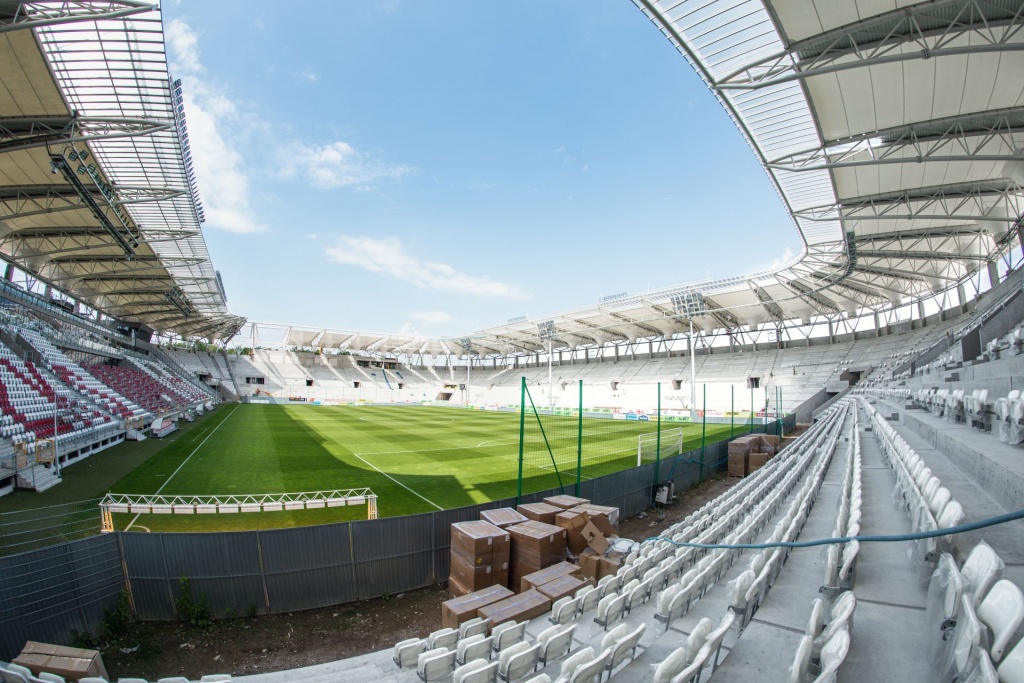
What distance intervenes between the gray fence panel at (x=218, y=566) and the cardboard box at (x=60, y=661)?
2441 millimetres

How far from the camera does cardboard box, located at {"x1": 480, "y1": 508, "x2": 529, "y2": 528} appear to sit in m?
7.96

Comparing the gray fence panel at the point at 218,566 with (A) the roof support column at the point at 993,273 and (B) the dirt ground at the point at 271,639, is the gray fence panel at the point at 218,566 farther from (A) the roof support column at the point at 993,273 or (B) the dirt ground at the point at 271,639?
(A) the roof support column at the point at 993,273

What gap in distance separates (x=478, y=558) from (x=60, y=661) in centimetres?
467

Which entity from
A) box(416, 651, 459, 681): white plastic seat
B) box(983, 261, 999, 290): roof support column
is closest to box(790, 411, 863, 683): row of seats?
box(416, 651, 459, 681): white plastic seat

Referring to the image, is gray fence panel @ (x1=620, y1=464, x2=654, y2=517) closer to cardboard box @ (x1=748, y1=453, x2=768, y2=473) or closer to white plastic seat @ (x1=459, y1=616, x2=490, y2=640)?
cardboard box @ (x1=748, y1=453, x2=768, y2=473)

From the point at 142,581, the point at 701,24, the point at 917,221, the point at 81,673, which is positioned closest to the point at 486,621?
the point at 81,673

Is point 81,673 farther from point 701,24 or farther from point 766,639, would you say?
point 701,24

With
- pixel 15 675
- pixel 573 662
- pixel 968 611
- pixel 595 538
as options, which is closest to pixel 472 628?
pixel 573 662

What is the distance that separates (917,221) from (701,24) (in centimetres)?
2129

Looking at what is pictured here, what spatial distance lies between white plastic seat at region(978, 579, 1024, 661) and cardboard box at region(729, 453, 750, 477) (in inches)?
674

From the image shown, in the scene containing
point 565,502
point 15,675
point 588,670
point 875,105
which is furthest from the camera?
point 875,105

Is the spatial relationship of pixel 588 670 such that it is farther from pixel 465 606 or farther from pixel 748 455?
pixel 748 455

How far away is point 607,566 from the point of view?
Result: 667cm

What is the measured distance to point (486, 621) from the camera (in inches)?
203
